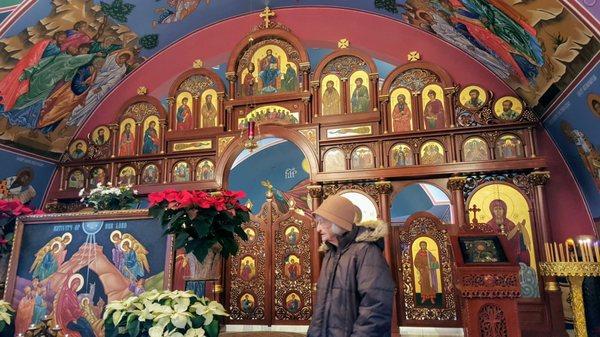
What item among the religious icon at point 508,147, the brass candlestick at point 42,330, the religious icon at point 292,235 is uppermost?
the religious icon at point 508,147

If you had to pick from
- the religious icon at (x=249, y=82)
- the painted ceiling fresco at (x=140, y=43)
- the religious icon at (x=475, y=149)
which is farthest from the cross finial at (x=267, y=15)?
the religious icon at (x=475, y=149)

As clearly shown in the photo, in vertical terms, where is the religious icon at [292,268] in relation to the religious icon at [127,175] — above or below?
below

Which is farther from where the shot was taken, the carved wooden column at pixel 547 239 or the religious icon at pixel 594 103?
the carved wooden column at pixel 547 239

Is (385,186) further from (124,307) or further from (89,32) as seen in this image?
(89,32)

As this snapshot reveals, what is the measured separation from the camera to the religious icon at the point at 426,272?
600 centimetres

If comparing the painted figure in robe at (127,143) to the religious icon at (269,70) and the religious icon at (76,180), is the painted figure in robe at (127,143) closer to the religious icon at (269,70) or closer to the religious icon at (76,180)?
the religious icon at (76,180)

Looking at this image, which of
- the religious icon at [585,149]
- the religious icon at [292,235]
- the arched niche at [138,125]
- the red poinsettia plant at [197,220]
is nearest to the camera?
the red poinsettia plant at [197,220]

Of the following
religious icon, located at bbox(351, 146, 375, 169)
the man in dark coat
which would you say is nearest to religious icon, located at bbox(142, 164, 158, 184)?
religious icon, located at bbox(351, 146, 375, 169)

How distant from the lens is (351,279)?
2373mm

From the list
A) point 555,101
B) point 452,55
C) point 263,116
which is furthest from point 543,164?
point 263,116

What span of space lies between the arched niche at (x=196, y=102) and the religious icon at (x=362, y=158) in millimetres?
2269

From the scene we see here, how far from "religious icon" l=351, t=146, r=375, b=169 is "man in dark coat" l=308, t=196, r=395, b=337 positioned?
13.1 feet

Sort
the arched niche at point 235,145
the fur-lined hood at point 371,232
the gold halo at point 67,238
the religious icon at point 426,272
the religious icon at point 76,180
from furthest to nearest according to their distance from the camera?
the religious icon at point 76,180 < the arched niche at point 235,145 < the religious icon at point 426,272 < the gold halo at point 67,238 < the fur-lined hood at point 371,232

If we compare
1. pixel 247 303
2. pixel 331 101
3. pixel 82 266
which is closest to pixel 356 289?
pixel 82 266
